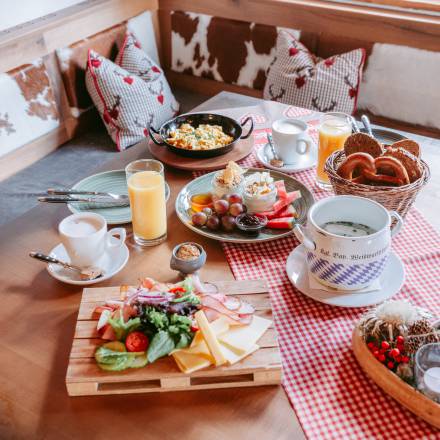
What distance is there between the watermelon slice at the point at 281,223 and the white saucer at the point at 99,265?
37 cm

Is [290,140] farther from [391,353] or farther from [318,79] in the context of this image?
[318,79]

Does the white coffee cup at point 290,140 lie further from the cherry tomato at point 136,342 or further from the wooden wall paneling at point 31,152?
the wooden wall paneling at point 31,152

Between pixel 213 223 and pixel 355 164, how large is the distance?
0.38 metres

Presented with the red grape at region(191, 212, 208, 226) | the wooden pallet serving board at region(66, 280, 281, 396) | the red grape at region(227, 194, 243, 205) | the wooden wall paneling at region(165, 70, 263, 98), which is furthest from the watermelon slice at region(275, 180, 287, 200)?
the wooden wall paneling at region(165, 70, 263, 98)

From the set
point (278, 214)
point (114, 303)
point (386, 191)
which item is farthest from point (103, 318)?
point (386, 191)

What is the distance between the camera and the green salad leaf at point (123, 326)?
3.11ft

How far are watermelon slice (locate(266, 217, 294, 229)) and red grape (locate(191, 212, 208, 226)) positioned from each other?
0.54ft

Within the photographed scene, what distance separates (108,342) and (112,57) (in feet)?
8.09

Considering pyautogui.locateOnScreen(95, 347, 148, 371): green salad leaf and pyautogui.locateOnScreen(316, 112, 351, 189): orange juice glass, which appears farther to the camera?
pyautogui.locateOnScreen(316, 112, 351, 189): orange juice glass

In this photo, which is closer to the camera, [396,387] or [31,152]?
[396,387]

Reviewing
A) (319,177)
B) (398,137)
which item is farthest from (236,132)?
(398,137)

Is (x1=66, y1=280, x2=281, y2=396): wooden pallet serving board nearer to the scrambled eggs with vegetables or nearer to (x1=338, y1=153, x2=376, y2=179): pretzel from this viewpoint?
(x1=338, y1=153, x2=376, y2=179): pretzel

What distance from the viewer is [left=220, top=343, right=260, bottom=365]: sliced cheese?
3.03ft

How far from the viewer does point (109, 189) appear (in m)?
1.56
